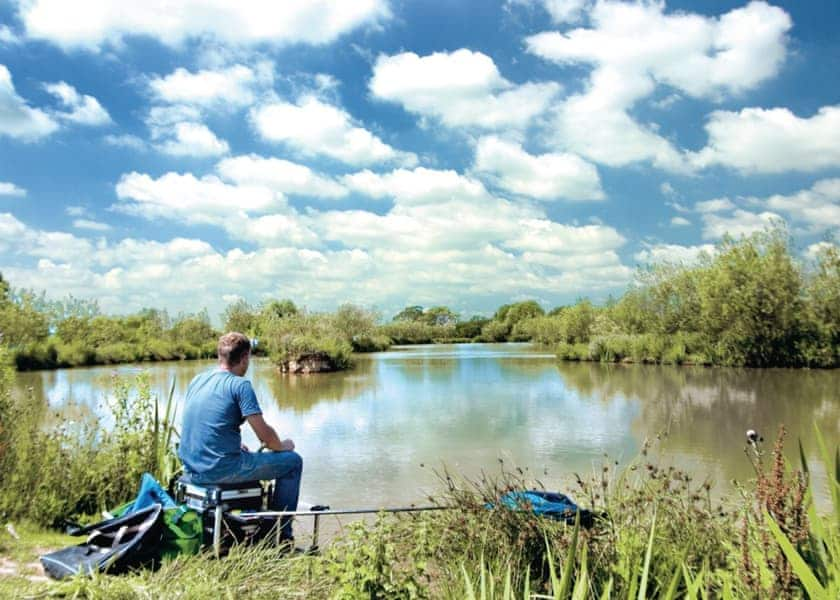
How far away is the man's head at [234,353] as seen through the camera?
3832mm

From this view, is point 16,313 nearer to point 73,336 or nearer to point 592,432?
point 73,336

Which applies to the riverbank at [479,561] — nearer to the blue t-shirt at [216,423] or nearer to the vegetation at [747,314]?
the blue t-shirt at [216,423]

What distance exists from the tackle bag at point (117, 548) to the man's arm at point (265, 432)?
64 cm

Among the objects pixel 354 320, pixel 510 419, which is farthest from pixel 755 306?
pixel 354 320

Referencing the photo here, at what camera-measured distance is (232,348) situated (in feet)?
12.6

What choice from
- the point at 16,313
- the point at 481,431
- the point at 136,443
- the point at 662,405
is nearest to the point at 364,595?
the point at 136,443

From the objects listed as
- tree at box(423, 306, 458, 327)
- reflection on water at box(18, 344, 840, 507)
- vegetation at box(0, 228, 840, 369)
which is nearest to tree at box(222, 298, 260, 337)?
vegetation at box(0, 228, 840, 369)

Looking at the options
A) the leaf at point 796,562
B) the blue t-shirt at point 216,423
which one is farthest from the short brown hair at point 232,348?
the leaf at point 796,562

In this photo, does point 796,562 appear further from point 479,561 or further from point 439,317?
point 439,317

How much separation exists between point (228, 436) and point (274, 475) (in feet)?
1.23

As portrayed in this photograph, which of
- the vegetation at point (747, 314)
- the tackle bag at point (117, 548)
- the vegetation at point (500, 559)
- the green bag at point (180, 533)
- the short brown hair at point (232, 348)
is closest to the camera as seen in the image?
the vegetation at point (500, 559)

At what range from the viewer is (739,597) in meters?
2.44

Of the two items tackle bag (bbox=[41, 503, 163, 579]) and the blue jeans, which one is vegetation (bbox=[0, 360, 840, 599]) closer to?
tackle bag (bbox=[41, 503, 163, 579])

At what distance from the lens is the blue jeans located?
12.1ft
